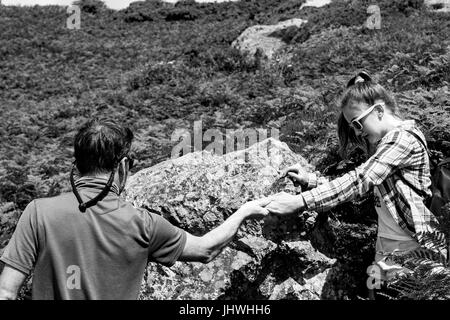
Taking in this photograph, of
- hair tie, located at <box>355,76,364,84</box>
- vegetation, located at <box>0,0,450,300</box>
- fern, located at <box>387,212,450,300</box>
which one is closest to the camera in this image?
fern, located at <box>387,212,450,300</box>

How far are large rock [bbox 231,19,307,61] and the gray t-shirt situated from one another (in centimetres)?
1423

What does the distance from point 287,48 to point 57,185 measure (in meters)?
11.4

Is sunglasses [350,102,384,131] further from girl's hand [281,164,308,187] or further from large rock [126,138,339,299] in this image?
large rock [126,138,339,299]

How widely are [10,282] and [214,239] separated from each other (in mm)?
1028

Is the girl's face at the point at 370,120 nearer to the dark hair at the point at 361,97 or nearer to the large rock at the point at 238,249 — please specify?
the dark hair at the point at 361,97

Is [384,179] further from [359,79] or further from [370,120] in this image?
[359,79]

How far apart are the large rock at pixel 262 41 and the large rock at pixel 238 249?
42.4 feet

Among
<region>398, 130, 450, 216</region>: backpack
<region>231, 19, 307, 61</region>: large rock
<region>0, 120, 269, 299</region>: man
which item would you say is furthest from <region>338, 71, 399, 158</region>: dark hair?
<region>231, 19, 307, 61</region>: large rock

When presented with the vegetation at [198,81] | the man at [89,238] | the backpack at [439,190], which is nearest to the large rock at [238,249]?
the vegetation at [198,81]

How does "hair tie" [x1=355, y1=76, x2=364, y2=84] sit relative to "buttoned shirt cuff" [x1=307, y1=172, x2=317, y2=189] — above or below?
above

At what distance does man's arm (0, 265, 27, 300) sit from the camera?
2.17m

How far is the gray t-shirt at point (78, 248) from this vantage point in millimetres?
2176

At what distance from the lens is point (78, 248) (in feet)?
7.14

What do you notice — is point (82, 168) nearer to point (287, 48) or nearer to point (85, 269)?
point (85, 269)
